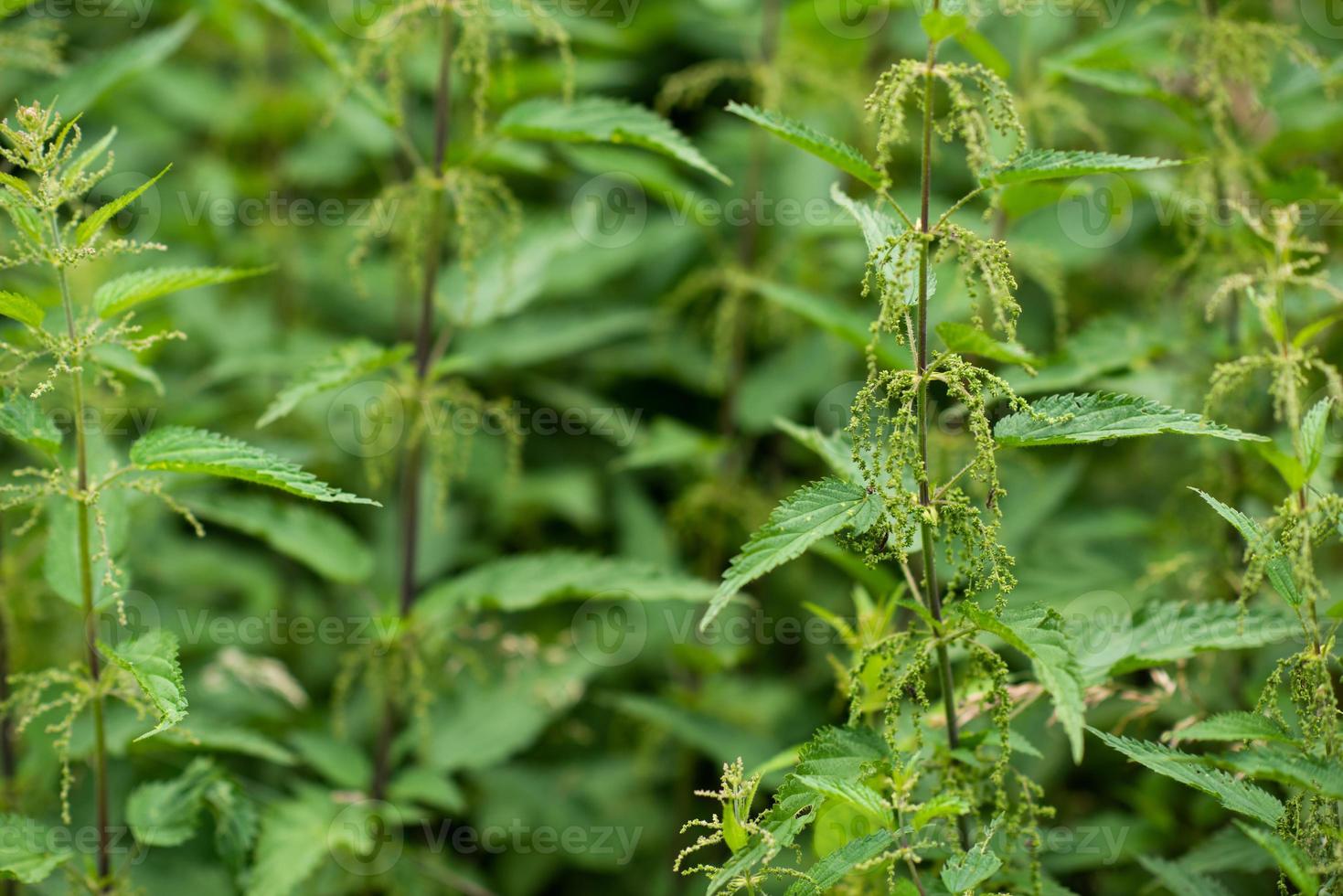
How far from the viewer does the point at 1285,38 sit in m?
2.76

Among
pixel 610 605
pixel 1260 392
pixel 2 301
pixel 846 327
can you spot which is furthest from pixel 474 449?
pixel 1260 392

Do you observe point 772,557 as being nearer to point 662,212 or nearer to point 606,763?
point 606,763

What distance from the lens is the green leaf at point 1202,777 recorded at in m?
1.82

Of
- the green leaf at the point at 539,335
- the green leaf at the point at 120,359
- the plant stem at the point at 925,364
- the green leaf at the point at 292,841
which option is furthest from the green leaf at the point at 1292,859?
the green leaf at the point at 539,335

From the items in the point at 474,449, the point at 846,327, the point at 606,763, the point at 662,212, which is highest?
the point at 662,212

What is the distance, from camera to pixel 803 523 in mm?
1826

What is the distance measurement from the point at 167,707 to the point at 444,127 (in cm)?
157

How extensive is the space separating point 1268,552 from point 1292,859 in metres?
0.52

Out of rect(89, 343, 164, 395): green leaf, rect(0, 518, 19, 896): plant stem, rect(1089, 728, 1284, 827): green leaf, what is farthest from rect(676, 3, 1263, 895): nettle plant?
rect(0, 518, 19, 896): plant stem

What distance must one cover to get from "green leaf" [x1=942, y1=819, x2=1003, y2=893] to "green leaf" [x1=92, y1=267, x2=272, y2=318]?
1.73 metres

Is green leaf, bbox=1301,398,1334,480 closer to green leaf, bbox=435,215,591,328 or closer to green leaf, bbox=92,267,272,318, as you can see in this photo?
green leaf, bbox=435,215,591,328

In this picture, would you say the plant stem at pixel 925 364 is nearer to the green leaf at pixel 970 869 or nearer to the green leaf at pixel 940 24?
the green leaf at pixel 940 24

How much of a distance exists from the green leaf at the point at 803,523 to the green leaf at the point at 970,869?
56 cm

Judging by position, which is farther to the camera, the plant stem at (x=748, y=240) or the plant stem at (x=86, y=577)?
the plant stem at (x=748, y=240)
